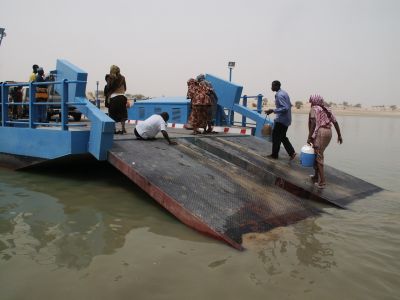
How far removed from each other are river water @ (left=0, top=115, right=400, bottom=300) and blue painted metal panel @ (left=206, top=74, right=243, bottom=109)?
4.99m

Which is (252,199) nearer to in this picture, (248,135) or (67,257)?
(67,257)

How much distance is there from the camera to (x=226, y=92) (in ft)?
33.4

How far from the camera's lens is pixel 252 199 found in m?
5.15

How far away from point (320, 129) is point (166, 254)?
→ 147 inches

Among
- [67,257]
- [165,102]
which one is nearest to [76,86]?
[67,257]

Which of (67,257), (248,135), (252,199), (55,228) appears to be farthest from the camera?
(248,135)

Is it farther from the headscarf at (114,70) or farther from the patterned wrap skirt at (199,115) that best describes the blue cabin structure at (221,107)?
the headscarf at (114,70)

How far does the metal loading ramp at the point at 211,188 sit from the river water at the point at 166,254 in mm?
194

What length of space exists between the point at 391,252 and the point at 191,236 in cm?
221

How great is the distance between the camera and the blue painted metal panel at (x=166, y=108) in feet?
35.2

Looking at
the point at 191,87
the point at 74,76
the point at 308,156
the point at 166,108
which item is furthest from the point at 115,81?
the point at 166,108

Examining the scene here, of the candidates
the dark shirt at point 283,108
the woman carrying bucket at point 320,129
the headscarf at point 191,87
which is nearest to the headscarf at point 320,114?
the woman carrying bucket at point 320,129

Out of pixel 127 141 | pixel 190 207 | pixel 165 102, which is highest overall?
pixel 165 102

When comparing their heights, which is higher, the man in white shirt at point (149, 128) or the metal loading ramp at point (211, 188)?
the man in white shirt at point (149, 128)
